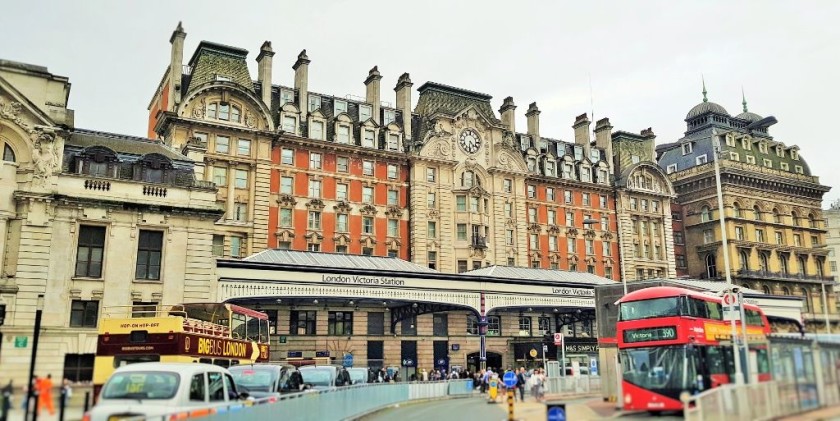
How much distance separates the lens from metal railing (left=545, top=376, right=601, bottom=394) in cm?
4181

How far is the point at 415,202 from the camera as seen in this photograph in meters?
64.6

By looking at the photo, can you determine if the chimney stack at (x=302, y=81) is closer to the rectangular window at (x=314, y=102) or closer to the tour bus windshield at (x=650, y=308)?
the rectangular window at (x=314, y=102)

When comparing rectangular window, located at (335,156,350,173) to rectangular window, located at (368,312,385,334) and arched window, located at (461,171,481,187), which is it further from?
rectangular window, located at (368,312,385,334)

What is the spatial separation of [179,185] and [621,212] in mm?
54402

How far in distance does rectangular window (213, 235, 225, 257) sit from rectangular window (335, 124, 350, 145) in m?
14.0

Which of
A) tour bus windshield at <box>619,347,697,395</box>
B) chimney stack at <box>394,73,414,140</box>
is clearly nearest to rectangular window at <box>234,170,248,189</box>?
chimney stack at <box>394,73,414,140</box>

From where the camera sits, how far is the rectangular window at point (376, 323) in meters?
58.1

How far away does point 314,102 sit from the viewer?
64.4 metres

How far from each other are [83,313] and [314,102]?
32744mm

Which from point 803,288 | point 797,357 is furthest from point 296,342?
point 803,288

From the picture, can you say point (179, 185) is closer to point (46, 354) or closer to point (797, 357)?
point (46, 354)

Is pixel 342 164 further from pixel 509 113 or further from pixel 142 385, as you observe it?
pixel 142 385

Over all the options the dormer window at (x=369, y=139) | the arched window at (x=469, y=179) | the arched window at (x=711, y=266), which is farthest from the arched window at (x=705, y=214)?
the dormer window at (x=369, y=139)

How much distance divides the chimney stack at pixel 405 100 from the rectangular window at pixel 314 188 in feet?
35.8
